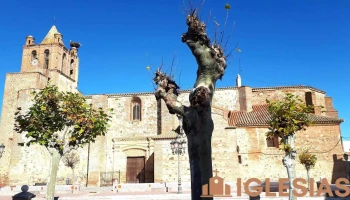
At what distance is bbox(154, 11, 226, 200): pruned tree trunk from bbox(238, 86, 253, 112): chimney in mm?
22611

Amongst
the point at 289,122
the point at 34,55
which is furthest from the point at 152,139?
the point at 34,55

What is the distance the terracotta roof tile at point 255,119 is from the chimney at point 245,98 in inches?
A: 28.4

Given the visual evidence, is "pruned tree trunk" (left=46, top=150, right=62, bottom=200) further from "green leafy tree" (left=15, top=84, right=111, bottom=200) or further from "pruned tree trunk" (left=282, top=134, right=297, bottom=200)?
"pruned tree trunk" (left=282, top=134, right=297, bottom=200)

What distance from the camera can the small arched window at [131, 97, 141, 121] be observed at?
1250 inches

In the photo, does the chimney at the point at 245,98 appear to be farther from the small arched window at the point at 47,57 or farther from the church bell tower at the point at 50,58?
the small arched window at the point at 47,57

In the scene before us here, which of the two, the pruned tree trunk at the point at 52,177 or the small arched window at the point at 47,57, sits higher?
the small arched window at the point at 47,57

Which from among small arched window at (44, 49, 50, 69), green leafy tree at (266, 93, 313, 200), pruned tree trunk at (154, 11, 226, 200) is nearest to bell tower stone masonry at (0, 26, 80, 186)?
small arched window at (44, 49, 50, 69)

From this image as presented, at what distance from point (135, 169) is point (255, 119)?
12124 mm

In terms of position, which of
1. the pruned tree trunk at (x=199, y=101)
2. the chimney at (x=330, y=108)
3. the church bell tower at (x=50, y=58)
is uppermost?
the church bell tower at (x=50, y=58)

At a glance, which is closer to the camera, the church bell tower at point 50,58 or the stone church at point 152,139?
the stone church at point 152,139

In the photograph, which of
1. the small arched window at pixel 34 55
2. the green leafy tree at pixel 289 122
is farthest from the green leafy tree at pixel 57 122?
the small arched window at pixel 34 55

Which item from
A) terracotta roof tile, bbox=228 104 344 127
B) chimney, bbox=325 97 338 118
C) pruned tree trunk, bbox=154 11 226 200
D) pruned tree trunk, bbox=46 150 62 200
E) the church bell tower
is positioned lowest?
pruned tree trunk, bbox=46 150 62 200

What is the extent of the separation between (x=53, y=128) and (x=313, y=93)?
24.9 meters

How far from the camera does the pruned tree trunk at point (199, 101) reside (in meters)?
5.52
